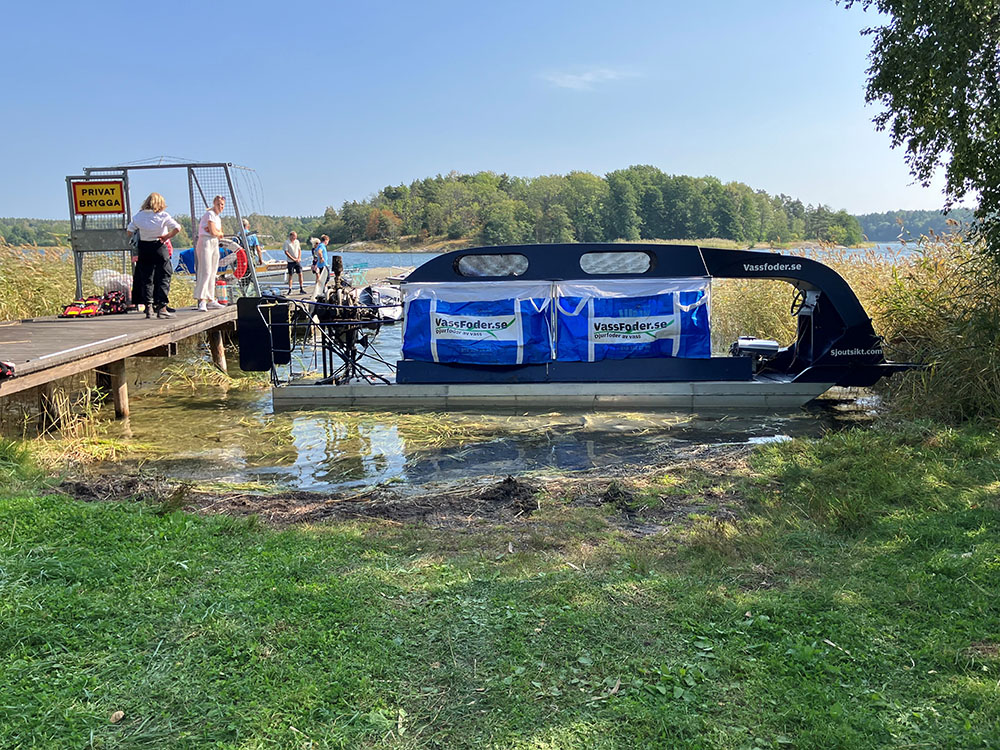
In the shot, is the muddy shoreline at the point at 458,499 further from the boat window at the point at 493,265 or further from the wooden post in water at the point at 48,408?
the boat window at the point at 493,265

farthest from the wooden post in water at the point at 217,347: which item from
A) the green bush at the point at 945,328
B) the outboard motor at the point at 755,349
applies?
the green bush at the point at 945,328

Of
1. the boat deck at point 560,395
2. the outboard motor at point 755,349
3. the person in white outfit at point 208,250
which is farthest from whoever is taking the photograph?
the person in white outfit at point 208,250

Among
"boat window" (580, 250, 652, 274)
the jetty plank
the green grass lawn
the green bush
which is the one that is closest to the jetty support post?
the jetty plank

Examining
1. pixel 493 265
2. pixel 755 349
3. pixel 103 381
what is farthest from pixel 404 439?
pixel 755 349

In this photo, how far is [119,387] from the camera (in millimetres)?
11844

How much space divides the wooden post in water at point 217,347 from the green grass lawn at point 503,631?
10106mm

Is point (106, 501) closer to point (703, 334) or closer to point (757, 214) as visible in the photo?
point (703, 334)

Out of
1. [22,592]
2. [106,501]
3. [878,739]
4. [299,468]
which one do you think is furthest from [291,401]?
[878,739]

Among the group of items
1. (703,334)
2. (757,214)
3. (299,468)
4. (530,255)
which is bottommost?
(299,468)

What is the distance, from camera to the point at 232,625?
4.00 meters

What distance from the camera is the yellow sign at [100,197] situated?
1444cm

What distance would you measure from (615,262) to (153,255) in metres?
7.73

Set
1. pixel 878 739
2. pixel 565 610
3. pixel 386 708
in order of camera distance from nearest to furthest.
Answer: pixel 878 739
pixel 386 708
pixel 565 610

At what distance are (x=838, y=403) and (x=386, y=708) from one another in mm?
11022
